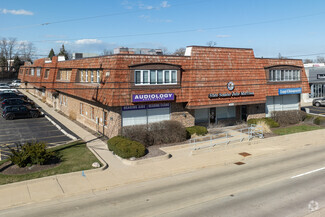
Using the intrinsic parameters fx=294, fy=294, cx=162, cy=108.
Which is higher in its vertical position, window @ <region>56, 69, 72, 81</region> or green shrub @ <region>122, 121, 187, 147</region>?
window @ <region>56, 69, 72, 81</region>

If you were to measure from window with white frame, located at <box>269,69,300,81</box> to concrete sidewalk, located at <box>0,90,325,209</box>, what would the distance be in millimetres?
6792

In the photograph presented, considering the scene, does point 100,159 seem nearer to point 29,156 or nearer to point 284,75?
point 29,156

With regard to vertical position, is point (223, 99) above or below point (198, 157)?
above

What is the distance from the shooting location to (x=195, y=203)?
12.4 meters

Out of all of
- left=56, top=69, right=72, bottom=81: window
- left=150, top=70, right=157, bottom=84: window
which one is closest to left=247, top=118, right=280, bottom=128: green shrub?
left=150, top=70, right=157, bottom=84: window

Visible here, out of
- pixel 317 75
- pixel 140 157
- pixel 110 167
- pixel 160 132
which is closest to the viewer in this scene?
pixel 110 167

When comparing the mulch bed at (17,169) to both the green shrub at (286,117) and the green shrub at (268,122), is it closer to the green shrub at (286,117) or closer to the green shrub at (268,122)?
the green shrub at (268,122)

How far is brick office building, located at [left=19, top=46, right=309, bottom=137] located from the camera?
21922 millimetres

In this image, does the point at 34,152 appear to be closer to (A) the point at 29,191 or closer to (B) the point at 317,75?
(A) the point at 29,191

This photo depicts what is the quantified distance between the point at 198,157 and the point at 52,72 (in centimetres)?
2710

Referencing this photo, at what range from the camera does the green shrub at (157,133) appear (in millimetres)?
21025

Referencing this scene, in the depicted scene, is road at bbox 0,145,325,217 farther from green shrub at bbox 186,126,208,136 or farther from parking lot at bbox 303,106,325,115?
parking lot at bbox 303,106,325,115

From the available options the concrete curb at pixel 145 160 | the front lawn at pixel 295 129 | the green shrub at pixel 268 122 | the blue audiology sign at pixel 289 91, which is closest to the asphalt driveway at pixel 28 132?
the concrete curb at pixel 145 160

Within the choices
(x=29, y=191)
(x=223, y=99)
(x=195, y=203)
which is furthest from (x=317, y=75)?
(x=29, y=191)
